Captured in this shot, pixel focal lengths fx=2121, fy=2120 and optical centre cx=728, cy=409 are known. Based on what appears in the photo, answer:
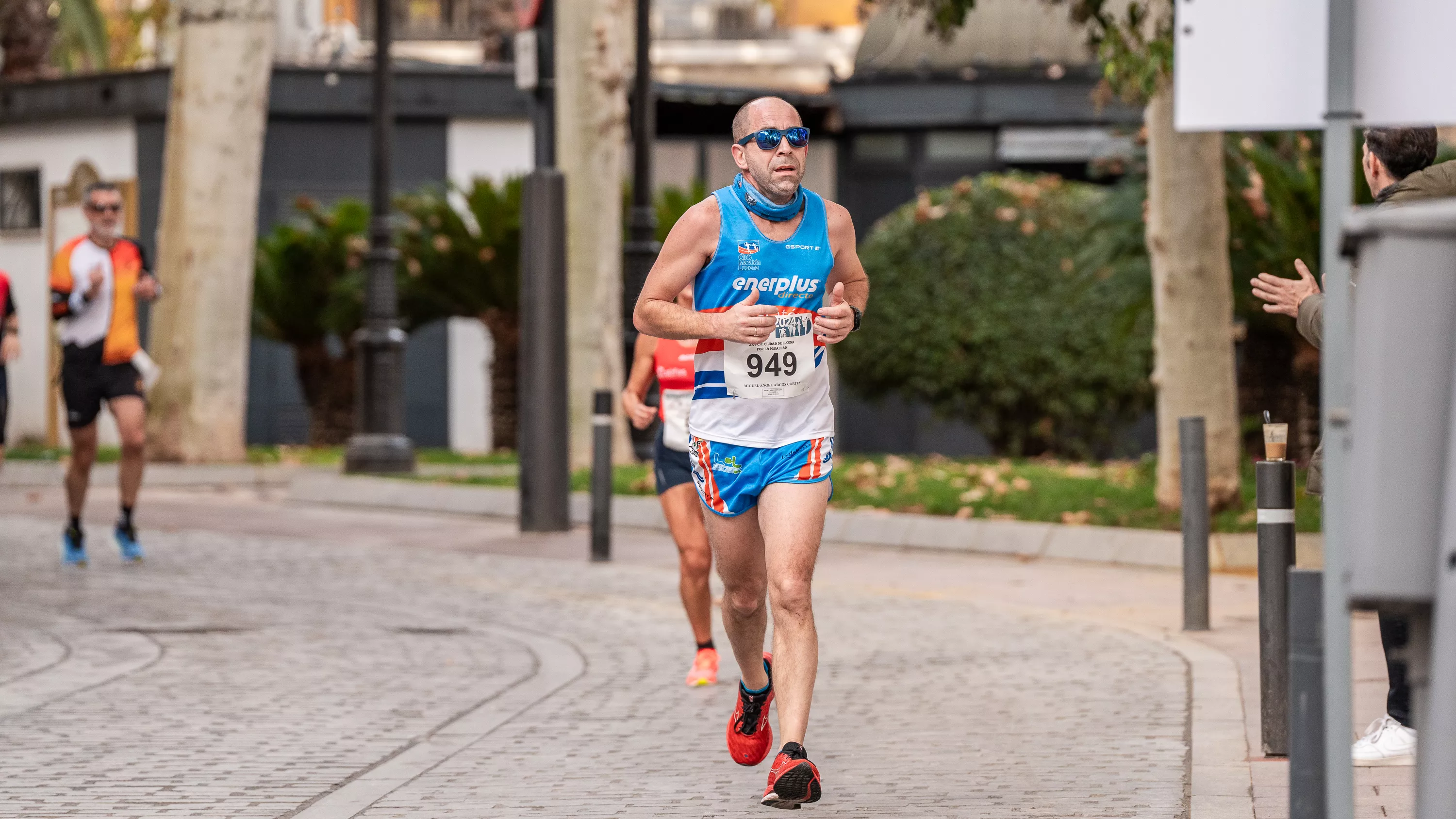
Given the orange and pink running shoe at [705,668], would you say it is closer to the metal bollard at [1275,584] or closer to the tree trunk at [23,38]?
the metal bollard at [1275,584]

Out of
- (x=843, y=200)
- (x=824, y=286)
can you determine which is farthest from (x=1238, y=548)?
(x=843, y=200)

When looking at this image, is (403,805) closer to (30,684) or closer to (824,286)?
(824,286)

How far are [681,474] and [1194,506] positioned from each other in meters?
2.51

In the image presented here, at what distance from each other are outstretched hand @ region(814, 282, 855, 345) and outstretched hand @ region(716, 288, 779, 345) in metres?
0.15

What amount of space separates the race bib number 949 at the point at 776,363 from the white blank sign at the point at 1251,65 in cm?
187

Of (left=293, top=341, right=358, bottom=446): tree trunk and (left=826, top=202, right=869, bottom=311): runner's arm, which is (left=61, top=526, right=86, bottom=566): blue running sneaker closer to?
(left=826, top=202, right=869, bottom=311): runner's arm

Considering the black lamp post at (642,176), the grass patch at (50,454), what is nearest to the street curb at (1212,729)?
the black lamp post at (642,176)

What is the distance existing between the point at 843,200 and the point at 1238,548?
18.2m

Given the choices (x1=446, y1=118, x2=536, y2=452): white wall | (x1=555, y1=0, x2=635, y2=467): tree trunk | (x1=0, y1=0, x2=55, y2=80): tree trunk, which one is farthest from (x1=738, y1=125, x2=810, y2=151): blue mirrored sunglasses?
(x1=0, y1=0, x2=55, y2=80): tree trunk

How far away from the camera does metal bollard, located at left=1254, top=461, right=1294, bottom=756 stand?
6207mm

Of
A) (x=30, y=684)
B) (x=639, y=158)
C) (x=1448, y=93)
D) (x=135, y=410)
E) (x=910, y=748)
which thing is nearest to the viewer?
(x=1448, y=93)

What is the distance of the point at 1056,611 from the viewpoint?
405 inches

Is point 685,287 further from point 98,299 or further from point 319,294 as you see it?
point 319,294

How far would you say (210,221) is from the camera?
66.3ft
